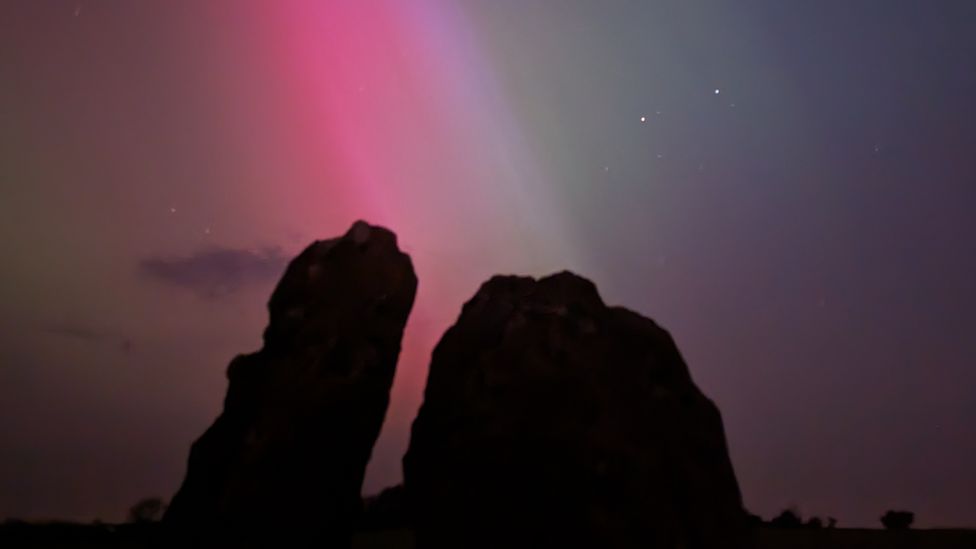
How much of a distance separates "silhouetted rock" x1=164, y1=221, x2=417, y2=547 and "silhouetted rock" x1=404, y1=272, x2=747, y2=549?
1.28 m

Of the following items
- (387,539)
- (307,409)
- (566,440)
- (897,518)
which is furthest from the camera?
(897,518)

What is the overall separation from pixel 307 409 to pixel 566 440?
4237mm

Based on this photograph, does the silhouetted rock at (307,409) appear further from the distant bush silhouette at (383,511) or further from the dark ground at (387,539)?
the distant bush silhouette at (383,511)

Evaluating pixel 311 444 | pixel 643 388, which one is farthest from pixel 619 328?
pixel 311 444

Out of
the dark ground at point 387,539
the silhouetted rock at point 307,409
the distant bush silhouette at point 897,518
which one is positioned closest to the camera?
the silhouetted rock at point 307,409

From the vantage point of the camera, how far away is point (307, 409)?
1165cm

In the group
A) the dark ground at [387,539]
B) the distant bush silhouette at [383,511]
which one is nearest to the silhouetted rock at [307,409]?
the dark ground at [387,539]

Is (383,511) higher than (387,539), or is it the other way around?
(383,511)

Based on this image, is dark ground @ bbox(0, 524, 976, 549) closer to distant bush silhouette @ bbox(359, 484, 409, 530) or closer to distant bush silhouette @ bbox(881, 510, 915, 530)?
distant bush silhouette @ bbox(359, 484, 409, 530)

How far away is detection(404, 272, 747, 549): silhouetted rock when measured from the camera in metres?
9.35

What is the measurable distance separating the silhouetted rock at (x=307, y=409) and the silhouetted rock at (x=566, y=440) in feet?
4.21

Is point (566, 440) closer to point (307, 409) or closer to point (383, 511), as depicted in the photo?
point (307, 409)

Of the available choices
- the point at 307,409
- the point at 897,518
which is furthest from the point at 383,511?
the point at 897,518

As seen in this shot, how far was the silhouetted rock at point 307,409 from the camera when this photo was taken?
11078 mm
